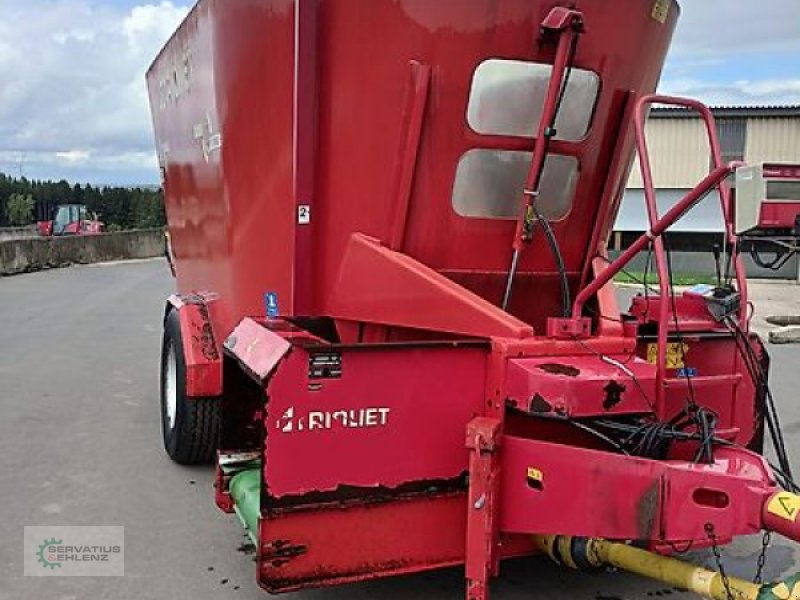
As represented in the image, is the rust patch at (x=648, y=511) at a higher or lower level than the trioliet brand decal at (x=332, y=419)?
lower

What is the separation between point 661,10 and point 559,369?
175cm

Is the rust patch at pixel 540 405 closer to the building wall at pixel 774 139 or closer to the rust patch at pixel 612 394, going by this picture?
the rust patch at pixel 612 394

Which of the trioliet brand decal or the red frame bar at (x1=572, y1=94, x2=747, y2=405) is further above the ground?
the red frame bar at (x1=572, y1=94, x2=747, y2=405)

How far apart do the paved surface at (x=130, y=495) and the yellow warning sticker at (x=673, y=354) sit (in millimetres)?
978

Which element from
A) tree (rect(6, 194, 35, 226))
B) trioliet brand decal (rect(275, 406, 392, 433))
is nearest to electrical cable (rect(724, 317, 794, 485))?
trioliet brand decal (rect(275, 406, 392, 433))

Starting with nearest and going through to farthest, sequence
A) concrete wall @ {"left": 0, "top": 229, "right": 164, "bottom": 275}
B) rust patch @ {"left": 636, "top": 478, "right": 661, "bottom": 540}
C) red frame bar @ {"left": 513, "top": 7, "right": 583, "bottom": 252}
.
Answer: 1. rust patch @ {"left": 636, "top": 478, "right": 661, "bottom": 540}
2. red frame bar @ {"left": 513, "top": 7, "right": 583, "bottom": 252}
3. concrete wall @ {"left": 0, "top": 229, "right": 164, "bottom": 275}

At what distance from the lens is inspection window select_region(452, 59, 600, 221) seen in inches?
141

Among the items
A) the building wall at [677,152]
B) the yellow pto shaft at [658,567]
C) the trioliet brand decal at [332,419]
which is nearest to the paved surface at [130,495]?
the yellow pto shaft at [658,567]

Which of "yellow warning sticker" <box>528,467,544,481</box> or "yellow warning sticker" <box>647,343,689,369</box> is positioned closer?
"yellow warning sticker" <box>528,467,544,481</box>

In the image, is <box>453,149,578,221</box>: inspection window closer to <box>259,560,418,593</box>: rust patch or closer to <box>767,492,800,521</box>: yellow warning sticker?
<box>259,560,418,593</box>: rust patch

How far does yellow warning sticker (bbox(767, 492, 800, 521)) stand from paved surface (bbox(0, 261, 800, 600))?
3.85 ft

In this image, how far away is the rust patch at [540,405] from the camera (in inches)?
122

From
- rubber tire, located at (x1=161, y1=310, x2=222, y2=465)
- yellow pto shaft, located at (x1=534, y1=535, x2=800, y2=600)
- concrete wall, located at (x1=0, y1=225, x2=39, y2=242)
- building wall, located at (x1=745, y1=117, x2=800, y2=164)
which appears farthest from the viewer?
concrete wall, located at (x1=0, y1=225, x2=39, y2=242)

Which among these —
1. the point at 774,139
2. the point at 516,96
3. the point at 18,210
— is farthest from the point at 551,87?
the point at 18,210
